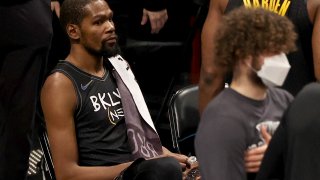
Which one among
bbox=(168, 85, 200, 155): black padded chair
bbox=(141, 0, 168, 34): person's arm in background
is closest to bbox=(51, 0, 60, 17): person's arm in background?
bbox=(141, 0, 168, 34): person's arm in background

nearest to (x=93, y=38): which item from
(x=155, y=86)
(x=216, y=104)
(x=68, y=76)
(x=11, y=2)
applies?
(x=68, y=76)

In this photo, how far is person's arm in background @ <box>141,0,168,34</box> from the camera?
477 centimetres

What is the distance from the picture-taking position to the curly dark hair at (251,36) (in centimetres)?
210

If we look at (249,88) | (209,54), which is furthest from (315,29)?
(249,88)

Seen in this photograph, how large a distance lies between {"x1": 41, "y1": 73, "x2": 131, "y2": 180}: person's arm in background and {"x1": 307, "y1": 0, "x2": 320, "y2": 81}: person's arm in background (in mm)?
813

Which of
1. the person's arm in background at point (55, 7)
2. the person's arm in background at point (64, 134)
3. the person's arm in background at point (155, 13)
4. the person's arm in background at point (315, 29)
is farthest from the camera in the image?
the person's arm in background at point (155, 13)

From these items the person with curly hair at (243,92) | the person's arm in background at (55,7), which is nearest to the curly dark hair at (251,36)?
the person with curly hair at (243,92)

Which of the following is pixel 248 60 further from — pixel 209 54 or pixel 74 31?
pixel 74 31

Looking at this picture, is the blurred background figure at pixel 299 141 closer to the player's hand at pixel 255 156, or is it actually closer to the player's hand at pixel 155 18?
the player's hand at pixel 255 156

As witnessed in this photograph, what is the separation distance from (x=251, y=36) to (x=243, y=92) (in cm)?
16

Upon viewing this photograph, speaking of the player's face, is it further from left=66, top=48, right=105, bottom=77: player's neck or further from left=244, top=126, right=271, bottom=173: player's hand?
left=244, top=126, right=271, bottom=173: player's hand

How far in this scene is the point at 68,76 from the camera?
3.10 meters

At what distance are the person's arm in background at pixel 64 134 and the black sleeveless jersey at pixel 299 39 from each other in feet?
2.40

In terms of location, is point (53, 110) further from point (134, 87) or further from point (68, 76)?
point (134, 87)
